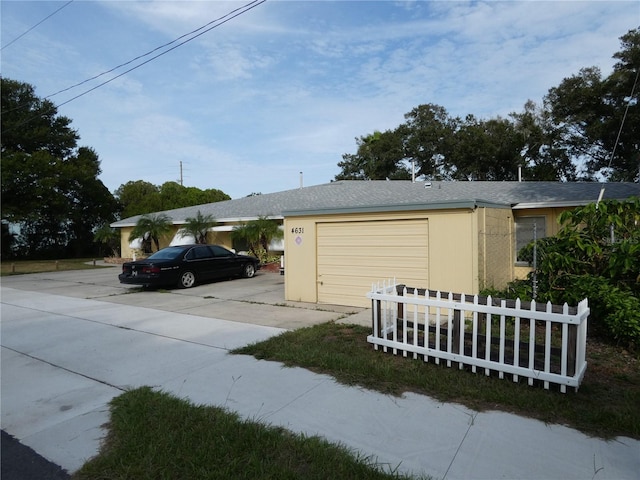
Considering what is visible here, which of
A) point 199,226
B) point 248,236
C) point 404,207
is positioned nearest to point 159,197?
point 199,226

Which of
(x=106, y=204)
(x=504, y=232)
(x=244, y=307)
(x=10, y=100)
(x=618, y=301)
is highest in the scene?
(x=10, y=100)

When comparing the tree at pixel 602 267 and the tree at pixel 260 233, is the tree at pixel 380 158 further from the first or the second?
the tree at pixel 602 267

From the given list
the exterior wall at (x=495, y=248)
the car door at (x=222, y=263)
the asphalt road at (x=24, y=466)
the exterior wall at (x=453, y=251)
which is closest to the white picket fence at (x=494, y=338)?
the exterior wall at (x=453, y=251)

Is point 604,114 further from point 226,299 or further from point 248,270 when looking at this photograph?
point 226,299

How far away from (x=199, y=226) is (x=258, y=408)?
57.4 feet

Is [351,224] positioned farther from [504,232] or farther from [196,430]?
[196,430]

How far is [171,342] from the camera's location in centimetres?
643

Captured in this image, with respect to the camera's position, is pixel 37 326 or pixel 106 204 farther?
pixel 106 204

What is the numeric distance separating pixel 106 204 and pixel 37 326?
115 feet

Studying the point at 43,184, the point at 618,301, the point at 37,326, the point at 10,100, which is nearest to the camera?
the point at 618,301

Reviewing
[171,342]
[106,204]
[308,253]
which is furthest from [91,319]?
[106,204]

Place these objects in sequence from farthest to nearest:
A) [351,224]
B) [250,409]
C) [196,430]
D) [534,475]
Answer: [351,224], [250,409], [196,430], [534,475]

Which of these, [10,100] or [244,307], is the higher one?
[10,100]

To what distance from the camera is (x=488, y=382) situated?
4410mm
